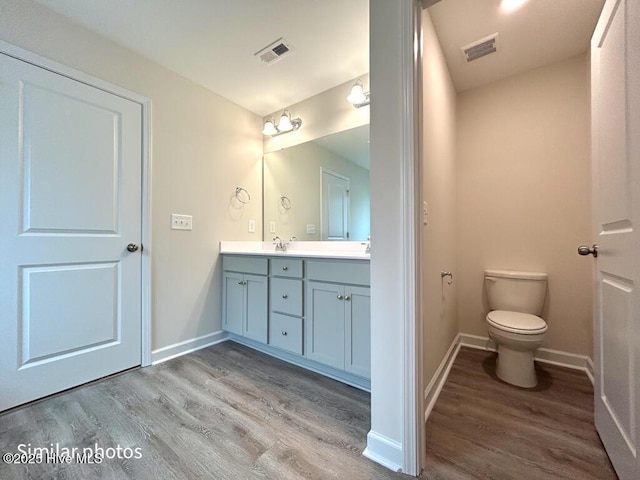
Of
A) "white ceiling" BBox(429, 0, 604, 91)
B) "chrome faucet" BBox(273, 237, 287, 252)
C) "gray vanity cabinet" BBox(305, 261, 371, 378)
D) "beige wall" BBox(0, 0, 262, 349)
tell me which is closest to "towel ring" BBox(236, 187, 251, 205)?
"beige wall" BBox(0, 0, 262, 349)

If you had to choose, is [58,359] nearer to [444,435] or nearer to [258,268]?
[258,268]

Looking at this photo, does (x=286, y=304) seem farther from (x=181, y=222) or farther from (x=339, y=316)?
(x=181, y=222)

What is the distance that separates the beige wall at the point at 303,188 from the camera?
215 cm

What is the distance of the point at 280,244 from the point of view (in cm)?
256

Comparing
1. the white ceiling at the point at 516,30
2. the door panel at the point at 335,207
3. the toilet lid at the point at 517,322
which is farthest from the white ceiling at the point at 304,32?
the toilet lid at the point at 517,322

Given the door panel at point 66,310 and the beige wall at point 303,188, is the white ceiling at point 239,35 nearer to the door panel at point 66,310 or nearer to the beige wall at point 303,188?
the beige wall at point 303,188

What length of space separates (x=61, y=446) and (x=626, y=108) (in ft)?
8.72

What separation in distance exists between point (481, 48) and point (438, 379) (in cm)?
226

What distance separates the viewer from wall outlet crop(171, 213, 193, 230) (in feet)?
6.92

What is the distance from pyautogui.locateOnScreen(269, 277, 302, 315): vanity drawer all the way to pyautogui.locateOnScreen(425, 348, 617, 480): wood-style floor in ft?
3.33

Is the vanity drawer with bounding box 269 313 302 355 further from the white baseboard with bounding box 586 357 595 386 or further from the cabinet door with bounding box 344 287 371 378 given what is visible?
the white baseboard with bounding box 586 357 595 386

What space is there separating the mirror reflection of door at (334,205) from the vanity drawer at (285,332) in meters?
0.82

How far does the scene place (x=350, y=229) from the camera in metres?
2.22

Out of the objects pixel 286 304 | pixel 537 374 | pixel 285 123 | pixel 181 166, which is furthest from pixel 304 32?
pixel 537 374
